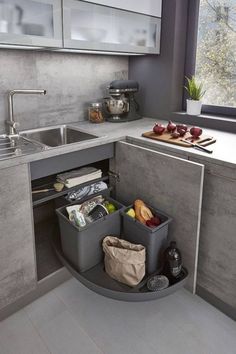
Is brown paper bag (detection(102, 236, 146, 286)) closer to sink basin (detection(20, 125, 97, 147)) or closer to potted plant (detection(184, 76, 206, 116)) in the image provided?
sink basin (detection(20, 125, 97, 147))

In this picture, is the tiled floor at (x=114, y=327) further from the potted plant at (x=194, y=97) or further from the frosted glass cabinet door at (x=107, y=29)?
the frosted glass cabinet door at (x=107, y=29)

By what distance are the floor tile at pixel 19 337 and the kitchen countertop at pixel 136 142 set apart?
84cm

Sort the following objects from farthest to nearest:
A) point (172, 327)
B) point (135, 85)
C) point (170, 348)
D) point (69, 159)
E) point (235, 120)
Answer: point (135, 85)
point (235, 120)
point (69, 159)
point (172, 327)
point (170, 348)

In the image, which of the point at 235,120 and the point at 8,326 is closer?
the point at 8,326

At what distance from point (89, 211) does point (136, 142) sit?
508 mm

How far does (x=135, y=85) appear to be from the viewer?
2.30 metres

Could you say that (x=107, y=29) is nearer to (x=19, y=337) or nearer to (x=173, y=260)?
(x=173, y=260)

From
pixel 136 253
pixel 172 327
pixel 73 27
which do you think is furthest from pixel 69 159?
pixel 172 327

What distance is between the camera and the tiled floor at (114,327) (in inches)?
55.1

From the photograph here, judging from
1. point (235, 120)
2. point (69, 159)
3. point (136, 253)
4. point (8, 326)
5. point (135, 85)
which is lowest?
point (8, 326)

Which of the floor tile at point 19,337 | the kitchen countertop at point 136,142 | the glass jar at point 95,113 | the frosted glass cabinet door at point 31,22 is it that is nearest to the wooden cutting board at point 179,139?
the kitchen countertop at point 136,142

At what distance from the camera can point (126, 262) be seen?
151 centimetres

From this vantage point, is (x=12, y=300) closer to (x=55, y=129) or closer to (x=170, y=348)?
(x=170, y=348)

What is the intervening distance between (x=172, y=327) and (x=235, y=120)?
4.42 feet
